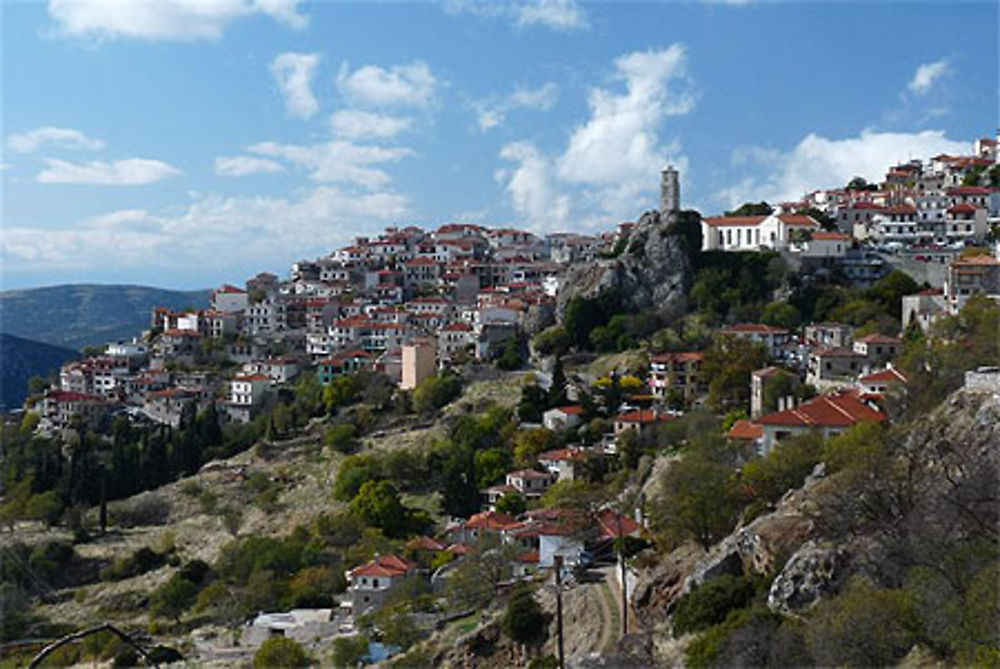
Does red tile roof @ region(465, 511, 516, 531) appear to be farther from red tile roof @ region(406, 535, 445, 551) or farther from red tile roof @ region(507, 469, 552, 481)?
red tile roof @ region(507, 469, 552, 481)

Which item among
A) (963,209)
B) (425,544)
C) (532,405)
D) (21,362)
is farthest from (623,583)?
A: (21,362)

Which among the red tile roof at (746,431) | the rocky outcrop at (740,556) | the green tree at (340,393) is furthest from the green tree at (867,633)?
the green tree at (340,393)

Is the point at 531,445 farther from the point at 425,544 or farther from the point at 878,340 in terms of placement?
the point at 878,340

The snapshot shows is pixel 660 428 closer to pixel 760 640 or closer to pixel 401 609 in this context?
pixel 401 609

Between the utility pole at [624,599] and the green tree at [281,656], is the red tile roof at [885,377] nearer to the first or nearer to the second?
the utility pole at [624,599]

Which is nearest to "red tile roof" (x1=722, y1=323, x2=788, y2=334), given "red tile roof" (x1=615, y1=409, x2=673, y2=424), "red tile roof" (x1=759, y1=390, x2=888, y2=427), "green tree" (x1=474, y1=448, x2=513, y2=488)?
"red tile roof" (x1=615, y1=409, x2=673, y2=424)

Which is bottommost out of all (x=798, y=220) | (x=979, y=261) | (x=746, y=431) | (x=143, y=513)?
(x=143, y=513)

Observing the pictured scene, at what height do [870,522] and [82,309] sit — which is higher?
[82,309]
